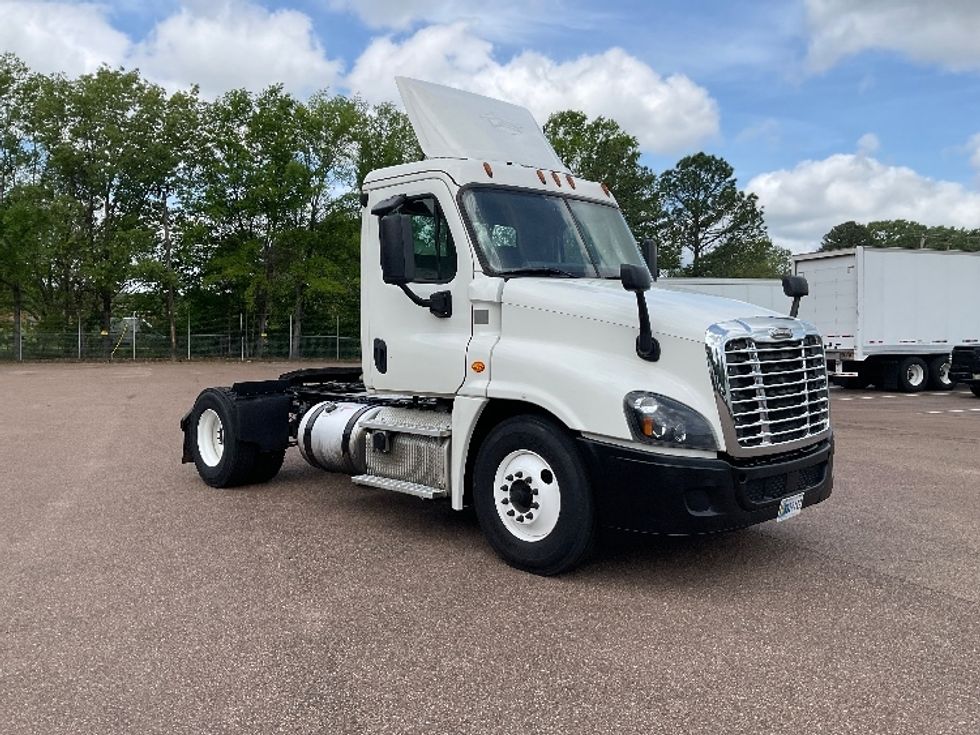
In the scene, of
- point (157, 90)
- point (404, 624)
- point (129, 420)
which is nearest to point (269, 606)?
point (404, 624)

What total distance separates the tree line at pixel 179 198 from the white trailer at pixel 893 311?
13.2 meters

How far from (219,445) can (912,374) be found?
771 inches

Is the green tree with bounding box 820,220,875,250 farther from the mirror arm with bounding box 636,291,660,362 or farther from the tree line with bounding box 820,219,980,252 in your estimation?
the mirror arm with bounding box 636,291,660,362

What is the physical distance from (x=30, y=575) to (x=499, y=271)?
3.51m

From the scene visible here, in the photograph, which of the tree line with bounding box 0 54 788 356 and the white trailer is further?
the tree line with bounding box 0 54 788 356

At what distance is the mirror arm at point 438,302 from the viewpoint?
19.0 ft

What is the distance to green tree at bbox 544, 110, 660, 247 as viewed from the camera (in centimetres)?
4806

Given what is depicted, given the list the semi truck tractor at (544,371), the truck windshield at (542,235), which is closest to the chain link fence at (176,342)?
the semi truck tractor at (544,371)

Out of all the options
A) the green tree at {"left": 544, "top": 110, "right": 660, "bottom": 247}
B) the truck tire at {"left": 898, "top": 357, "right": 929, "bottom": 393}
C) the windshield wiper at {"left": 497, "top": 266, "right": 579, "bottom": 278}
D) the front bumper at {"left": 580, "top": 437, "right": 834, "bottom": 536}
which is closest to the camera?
the front bumper at {"left": 580, "top": 437, "right": 834, "bottom": 536}

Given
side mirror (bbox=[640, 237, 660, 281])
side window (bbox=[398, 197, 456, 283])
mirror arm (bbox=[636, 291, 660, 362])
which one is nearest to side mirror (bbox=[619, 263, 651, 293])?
mirror arm (bbox=[636, 291, 660, 362])

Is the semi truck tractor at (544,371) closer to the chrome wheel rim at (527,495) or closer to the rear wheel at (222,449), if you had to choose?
the chrome wheel rim at (527,495)

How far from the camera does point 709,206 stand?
6762cm

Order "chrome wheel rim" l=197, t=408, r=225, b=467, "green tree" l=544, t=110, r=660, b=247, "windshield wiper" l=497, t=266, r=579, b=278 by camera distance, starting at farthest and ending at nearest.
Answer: "green tree" l=544, t=110, r=660, b=247
"chrome wheel rim" l=197, t=408, r=225, b=467
"windshield wiper" l=497, t=266, r=579, b=278

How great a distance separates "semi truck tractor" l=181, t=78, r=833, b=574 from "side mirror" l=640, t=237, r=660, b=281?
34cm
